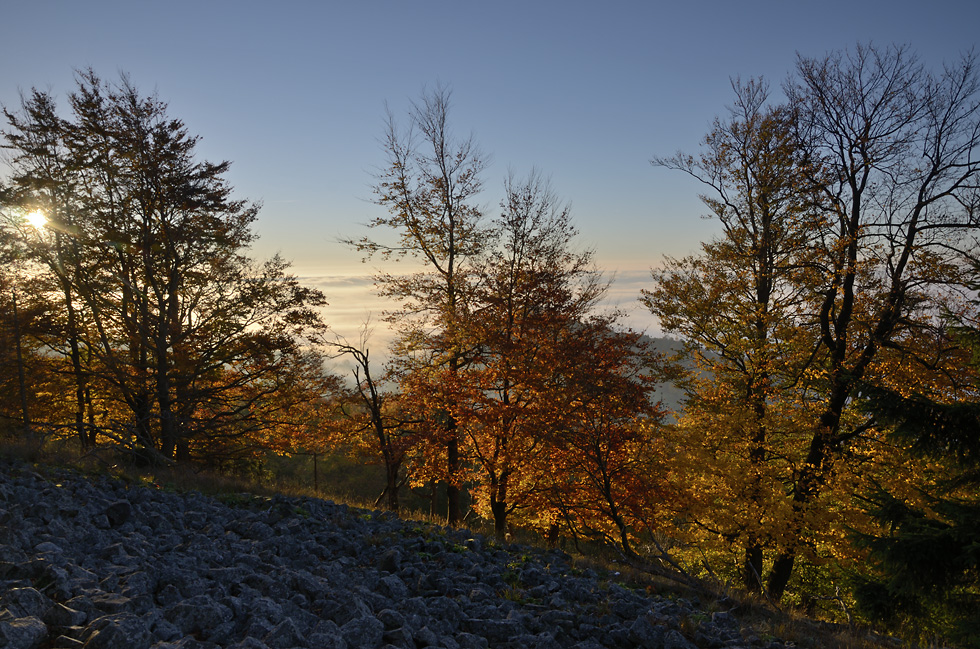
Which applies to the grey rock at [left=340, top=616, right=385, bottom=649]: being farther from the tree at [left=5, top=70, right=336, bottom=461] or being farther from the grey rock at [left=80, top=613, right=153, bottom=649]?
the tree at [left=5, top=70, right=336, bottom=461]

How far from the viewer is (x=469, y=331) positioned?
59.5 ft

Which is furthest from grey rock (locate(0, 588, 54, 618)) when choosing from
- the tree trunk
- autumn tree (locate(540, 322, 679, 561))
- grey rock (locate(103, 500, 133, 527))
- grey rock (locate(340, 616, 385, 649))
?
the tree trunk

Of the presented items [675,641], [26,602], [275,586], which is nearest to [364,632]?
[275,586]

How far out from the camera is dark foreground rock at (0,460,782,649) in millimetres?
4355

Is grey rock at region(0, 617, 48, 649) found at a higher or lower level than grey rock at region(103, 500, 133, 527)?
lower

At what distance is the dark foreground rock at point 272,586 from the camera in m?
4.36

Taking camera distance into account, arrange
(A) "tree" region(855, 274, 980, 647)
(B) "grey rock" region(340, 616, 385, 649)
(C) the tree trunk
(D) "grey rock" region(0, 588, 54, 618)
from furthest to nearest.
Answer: (C) the tree trunk < (A) "tree" region(855, 274, 980, 647) < (B) "grey rock" region(340, 616, 385, 649) < (D) "grey rock" region(0, 588, 54, 618)

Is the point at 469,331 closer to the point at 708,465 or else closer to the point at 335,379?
the point at 335,379

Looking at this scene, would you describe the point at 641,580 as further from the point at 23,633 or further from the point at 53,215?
the point at 53,215

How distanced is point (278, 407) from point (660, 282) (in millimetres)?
15322

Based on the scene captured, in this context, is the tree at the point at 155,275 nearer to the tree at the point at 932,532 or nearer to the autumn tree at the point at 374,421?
the autumn tree at the point at 374,421

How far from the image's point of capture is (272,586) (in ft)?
18.1

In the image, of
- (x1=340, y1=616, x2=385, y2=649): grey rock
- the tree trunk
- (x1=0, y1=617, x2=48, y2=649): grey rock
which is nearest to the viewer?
(x1=0, y1=617, x2=48, y2=649): grey rock

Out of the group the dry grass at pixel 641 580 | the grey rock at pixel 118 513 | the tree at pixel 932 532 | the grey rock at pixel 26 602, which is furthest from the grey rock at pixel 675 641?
the grey rock at pixel 118 513
